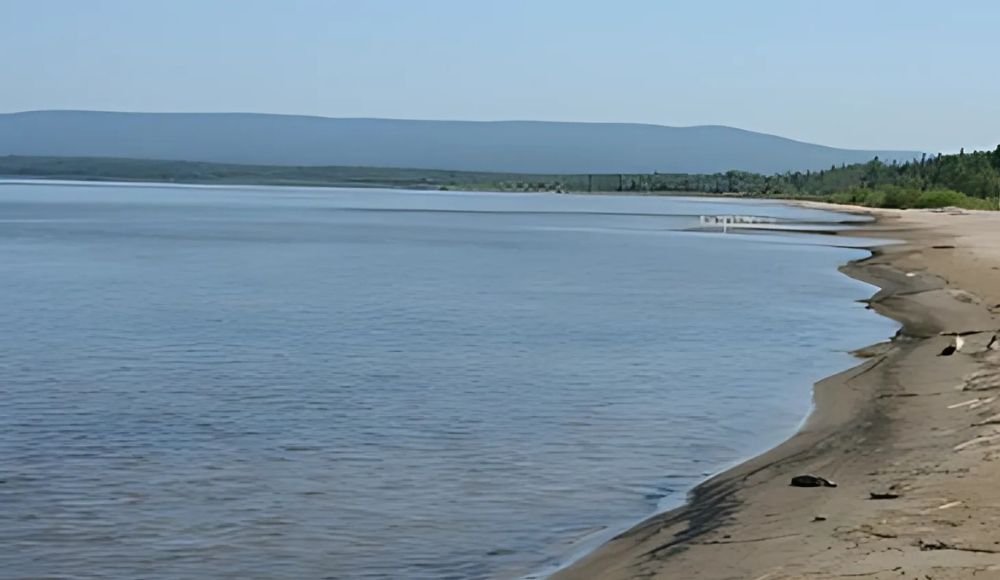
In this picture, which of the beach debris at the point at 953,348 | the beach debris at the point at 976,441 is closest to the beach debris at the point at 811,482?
the beach debris at the point at 976,441

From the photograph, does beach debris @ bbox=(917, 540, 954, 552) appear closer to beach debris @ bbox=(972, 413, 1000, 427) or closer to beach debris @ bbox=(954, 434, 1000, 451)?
beach debris @ bbox=(954, 434, 1000, 451)

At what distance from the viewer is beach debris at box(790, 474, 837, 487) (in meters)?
10.4

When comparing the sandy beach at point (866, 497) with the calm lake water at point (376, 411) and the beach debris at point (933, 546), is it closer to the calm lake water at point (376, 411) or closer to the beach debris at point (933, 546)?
the beach debris at point (933, 546)

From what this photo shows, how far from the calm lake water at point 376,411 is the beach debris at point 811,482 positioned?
0.94m

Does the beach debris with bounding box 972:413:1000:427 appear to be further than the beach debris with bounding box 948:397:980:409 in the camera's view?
No

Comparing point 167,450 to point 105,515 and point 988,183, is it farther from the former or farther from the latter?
point 988,183

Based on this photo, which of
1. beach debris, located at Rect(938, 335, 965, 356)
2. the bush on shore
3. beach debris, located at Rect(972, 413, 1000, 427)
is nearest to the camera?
beach debris, located at Rect(972, 413, 1000, 427)

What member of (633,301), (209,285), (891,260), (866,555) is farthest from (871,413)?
(891,260)

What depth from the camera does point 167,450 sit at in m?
12.9

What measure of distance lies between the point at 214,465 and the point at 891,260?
30342 millimetres

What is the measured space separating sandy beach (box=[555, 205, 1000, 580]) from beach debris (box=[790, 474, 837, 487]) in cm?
9

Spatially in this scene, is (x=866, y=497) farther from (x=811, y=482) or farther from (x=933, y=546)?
(x=933, y=546)

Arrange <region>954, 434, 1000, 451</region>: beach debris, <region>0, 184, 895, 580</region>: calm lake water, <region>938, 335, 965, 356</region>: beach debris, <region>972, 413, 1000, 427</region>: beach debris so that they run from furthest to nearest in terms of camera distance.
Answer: <region>938, 335, 965, 356</region>: beach debris → <region>972, 413, 1000, 427</region>: beach debris → <region>954, 434, 1000, 451</region>: beach debris → <region>0, 184, 895, 580</region>: calm lake water

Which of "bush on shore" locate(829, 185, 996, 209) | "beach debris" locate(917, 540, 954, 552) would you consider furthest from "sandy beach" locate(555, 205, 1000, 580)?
"bush on shore" locate(829, 185, 996, 209)
